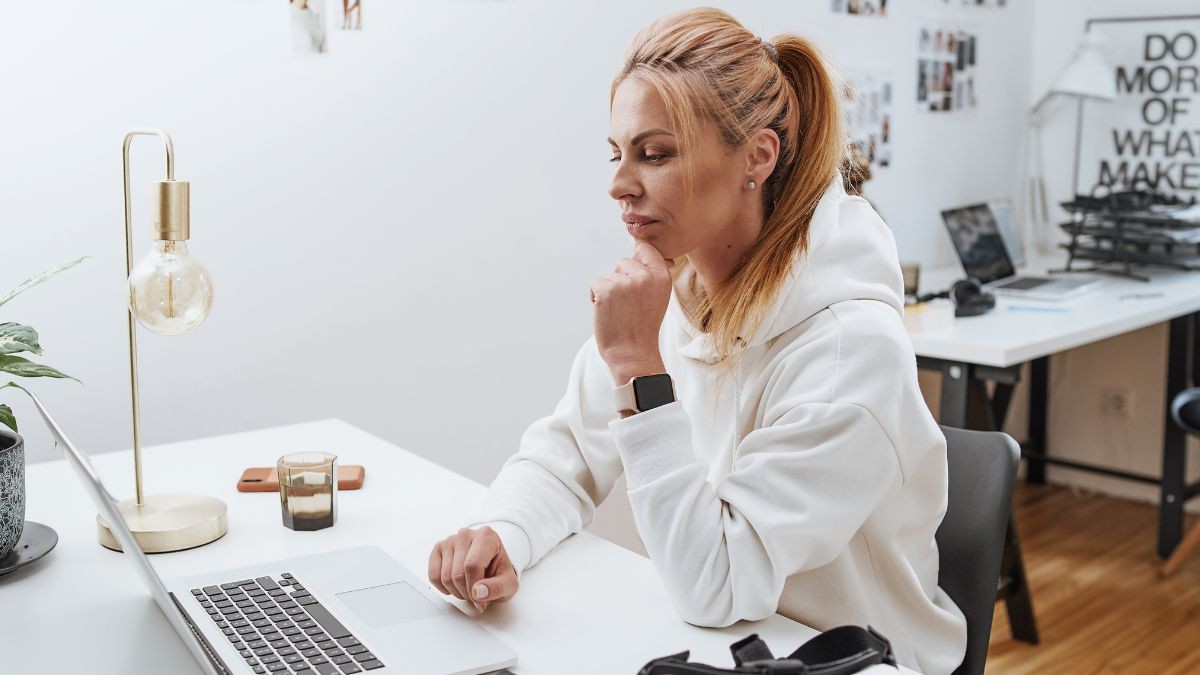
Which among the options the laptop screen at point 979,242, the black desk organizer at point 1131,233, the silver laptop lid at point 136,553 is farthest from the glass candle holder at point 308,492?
the black desk organizer at point 1131,233

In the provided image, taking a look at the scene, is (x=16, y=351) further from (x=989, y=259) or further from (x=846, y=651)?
(x=989, y=259)

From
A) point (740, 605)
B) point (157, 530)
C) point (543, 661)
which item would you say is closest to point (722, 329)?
point (740, 605)

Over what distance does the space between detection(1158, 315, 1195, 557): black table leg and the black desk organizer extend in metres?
0.20

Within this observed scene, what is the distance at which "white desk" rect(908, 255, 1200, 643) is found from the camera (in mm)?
2428

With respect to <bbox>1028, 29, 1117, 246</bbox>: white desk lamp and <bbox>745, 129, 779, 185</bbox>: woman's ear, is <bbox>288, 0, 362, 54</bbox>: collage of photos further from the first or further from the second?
<bbox>1028, 29, 1117, 246</bbox>: white desk lamp

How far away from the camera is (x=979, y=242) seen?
10.7 feet

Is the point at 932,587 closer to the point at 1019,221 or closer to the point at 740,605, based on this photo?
the point at 740,605

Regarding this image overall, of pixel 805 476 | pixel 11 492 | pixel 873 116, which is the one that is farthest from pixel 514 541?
pixel 873 116

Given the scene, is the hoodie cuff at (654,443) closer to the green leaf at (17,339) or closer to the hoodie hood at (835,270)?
the hoodie hood at (835,270)

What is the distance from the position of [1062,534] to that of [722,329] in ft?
7.95

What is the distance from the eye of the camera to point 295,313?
2.10 meters

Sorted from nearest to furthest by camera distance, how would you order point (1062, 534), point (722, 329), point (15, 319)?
point (722, 329) < point (15, 319) < point (1062, 534)

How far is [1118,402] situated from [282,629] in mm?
3195

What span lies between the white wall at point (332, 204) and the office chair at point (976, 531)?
0.95 meters
